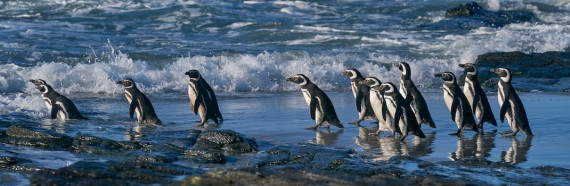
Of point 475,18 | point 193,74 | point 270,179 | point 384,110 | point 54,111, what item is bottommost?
point 475,18

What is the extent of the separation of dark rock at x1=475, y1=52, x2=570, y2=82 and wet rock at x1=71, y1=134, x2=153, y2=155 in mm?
9003

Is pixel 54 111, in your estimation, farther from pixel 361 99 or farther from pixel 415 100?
pixel 415 100

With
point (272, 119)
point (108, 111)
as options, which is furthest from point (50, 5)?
point (272, 119)

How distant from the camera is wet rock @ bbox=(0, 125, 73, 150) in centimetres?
891

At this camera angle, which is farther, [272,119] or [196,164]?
[272,119]

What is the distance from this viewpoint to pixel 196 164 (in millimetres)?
7938

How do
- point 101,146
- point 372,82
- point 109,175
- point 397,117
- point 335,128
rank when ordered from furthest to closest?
point 335,128 → point 372,82 → point 397,117 → point 101,146 → point 109,175

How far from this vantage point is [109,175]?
6598 mm

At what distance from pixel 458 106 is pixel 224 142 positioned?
286 cm

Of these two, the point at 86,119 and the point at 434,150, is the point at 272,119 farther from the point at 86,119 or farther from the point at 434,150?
the point at 434,150

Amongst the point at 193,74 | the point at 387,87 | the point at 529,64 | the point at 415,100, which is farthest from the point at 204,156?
the point at 529,64

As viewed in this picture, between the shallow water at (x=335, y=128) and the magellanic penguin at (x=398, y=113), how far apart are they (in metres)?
0.13

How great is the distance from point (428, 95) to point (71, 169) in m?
8.79

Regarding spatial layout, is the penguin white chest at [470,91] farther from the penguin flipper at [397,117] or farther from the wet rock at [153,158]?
the wet rock at [153,158]
